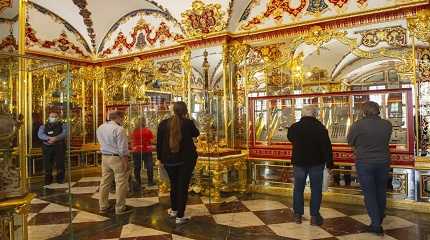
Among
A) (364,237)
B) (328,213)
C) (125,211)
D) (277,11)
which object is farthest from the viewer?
(277,11)

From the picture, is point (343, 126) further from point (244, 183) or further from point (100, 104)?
point (100, 104)

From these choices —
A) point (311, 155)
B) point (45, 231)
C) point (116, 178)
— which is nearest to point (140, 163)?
point (116, 178)

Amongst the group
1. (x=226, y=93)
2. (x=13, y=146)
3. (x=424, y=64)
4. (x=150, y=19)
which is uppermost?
(x=150, y=19)

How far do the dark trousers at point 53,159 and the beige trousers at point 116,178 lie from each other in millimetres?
631

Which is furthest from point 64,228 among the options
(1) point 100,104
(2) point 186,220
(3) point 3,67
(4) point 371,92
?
(1) point 100,104

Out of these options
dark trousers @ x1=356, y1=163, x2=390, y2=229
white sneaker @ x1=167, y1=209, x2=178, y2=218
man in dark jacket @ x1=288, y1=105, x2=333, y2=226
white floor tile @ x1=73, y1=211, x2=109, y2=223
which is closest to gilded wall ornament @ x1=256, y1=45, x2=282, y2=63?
man in dark jacket @ x1=288, y1=105, x2=333, y2=226

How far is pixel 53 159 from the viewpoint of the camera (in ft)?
19.4

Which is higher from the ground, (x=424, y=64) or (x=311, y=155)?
(x=424, y=64)

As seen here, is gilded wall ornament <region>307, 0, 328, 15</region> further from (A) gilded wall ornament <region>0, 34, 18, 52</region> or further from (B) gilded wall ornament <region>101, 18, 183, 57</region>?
(A) gilded wall ornament <region>0, 34, 18, 52</region>

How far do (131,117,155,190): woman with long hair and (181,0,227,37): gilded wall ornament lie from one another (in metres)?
2.00

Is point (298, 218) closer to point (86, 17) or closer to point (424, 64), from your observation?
point (424, 64)

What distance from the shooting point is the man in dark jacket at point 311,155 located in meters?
4.46

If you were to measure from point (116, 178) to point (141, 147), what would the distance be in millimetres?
1565

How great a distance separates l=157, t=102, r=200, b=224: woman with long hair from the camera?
4.61 metres
